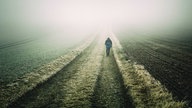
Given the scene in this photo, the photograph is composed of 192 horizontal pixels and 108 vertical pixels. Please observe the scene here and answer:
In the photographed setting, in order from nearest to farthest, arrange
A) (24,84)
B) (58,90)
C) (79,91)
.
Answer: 1. (79,91)
2. (58,90)
3. (24,84)

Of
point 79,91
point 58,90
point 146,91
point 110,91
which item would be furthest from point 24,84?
point 146,91

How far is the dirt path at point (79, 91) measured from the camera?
9.45 meters

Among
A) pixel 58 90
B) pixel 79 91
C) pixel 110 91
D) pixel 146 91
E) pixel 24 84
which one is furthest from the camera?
pixel 24 84

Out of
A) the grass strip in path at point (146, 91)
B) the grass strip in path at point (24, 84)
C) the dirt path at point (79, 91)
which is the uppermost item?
the grass strip in path at point (24, 84)

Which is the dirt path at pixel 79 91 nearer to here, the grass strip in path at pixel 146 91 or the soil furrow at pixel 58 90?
the soil furrow at pixel 58 90

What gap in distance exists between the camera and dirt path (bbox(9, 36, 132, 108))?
31.0ft

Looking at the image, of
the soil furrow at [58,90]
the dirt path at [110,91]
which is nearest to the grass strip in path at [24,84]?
the soil furrow at [58,90]

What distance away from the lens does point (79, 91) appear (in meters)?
11.1

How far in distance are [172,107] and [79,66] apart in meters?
10.4

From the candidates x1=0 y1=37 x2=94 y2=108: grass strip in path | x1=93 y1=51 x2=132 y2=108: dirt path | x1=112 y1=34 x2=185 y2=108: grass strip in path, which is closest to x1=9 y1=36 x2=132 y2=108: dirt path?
x1=93 y1=51 x2=132 y2=108: dirt path

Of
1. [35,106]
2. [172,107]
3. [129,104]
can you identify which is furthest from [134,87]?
[35,106]

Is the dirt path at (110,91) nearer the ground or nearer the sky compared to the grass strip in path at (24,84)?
nearer the ground

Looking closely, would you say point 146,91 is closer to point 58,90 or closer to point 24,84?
point 58,90

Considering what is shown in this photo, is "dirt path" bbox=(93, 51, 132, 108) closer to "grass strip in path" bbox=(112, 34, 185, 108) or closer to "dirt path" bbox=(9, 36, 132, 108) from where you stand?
"dirt path" bbox=(9, 36, 132, 108)
